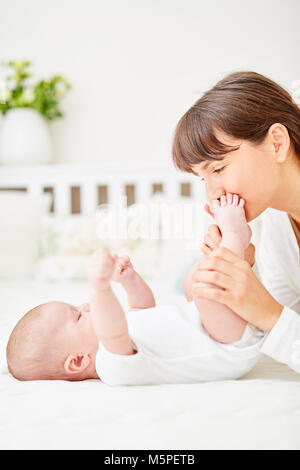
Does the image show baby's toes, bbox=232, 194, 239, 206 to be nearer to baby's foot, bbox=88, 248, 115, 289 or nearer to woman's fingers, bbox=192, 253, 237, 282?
woman's fingers, bbox=192, 253, 237, 282

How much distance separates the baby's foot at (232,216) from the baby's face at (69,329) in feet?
0.94

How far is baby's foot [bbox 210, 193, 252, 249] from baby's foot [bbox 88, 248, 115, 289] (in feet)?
0.78

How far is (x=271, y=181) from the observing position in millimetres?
929

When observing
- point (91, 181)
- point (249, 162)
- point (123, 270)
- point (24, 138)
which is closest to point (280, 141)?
point (249, 162)

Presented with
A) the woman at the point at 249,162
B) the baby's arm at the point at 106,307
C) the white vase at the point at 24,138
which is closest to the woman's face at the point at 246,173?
the woman at the point at 249,162

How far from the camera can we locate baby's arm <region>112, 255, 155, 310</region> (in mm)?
942

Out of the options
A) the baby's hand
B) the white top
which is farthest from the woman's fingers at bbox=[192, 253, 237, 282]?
the white top

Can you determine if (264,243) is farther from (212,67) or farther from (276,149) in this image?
(212,67)

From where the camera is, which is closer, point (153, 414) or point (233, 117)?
point (153, 414)

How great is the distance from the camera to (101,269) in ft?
2.29

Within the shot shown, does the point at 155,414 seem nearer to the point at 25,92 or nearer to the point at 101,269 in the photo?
the point at 101,269

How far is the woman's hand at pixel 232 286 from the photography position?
30.0 inches

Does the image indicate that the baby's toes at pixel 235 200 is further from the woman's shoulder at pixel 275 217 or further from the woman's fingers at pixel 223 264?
the woman's shoulder at pixel 275 217

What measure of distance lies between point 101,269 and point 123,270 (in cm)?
26
